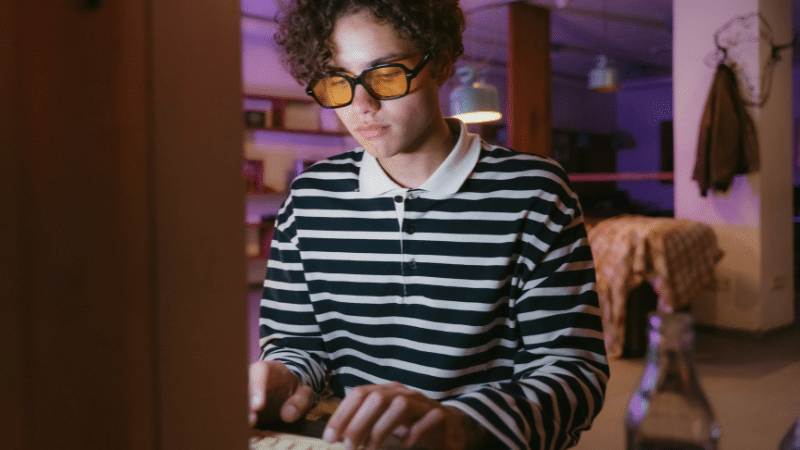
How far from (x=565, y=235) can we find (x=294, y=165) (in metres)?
6.27

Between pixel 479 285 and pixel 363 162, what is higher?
pixel 363 162

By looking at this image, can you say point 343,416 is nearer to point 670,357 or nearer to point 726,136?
point 670,357

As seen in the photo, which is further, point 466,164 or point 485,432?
point 466,164

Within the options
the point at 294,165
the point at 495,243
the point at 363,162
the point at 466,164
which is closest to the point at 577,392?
the point at 495,243

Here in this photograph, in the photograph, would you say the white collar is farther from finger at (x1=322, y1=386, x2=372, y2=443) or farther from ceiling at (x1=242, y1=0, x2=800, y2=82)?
ceiling at (x1=242, y1=0, x2=800, y2=82)

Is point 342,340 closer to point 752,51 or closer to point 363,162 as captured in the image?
point 363,162

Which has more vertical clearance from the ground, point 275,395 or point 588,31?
point 588,31

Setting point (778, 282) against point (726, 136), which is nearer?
point (726, 136)

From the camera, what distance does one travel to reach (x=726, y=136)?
4.40 meters

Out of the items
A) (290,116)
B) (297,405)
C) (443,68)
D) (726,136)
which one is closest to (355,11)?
(443,68)

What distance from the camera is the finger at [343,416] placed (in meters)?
0.63

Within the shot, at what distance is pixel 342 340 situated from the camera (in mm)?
1182

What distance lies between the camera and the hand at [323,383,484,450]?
0.64 meters

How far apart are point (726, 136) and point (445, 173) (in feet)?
13.3
